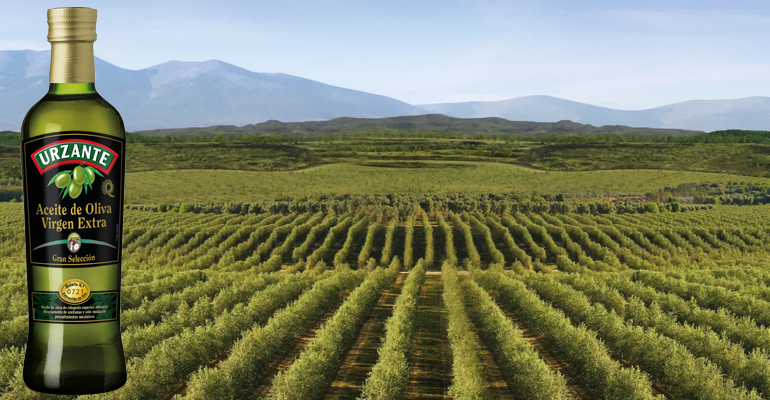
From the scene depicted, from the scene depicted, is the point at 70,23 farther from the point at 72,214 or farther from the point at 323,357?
the point at 323,357

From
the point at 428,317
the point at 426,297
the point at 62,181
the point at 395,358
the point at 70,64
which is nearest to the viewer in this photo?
the point at 62,181

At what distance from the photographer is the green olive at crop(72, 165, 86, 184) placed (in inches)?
290

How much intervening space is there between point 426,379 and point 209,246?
1456 inches

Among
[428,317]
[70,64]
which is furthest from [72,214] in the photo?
[428,317]

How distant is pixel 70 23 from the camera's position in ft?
24.5

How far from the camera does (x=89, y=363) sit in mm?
7750

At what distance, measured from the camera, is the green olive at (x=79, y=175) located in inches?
290

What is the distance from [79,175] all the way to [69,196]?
0.92ft

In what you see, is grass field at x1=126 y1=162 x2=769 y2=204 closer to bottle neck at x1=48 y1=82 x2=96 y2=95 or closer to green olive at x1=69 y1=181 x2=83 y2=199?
bottle neck at x1=48 y1=82 x2=96 y2=95

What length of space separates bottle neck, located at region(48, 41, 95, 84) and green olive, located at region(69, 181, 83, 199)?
4.14 ft

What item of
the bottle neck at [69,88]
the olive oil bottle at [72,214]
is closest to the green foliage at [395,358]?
the olive oil bottle at [72,214]

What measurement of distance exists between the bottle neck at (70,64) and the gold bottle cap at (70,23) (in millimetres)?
73

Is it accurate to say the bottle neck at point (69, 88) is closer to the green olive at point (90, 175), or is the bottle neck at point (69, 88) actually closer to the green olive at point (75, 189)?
the green olive at point (90, 175)

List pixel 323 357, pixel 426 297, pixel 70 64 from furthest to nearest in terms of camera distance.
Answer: pixel 426 297 < pixel 323 357 < pixel 70 64
